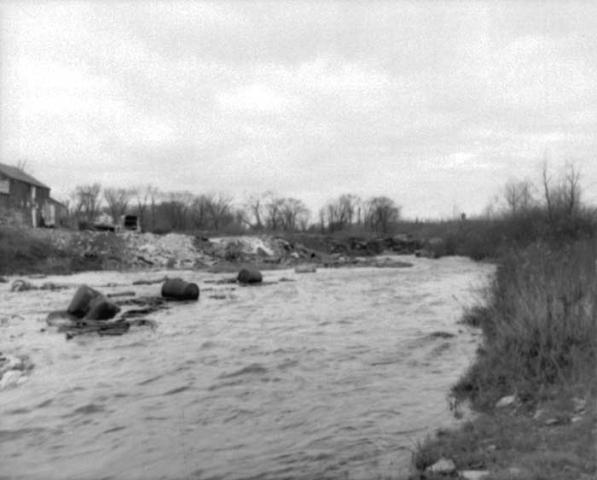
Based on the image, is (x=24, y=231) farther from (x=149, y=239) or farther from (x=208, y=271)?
(x=208, y=271)

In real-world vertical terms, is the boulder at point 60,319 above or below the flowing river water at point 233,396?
above

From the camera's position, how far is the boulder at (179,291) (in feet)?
67.6

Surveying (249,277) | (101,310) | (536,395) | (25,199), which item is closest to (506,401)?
(536,395)

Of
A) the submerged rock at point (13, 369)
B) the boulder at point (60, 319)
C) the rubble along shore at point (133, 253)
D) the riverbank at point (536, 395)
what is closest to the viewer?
the riverbank at point (536, 395)

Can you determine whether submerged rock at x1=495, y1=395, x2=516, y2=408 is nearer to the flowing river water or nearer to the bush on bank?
the bush on bank

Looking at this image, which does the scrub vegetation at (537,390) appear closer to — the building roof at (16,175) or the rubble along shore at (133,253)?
the rubble along shore at (133,253)

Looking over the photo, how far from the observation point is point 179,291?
20609 mm

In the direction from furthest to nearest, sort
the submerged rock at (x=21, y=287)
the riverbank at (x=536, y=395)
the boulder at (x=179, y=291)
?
the submerged rock at (x=21, y=287), the boulder at (x=179, y=291), the riverbank at (x=536, y=395)

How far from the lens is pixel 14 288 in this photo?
23.9 meters

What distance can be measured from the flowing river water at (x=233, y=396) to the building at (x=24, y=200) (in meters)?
38.7

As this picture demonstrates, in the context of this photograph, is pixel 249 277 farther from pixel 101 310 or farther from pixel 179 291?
pixel 101 310

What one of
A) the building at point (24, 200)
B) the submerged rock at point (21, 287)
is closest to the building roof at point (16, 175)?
the building at point (24, 200)

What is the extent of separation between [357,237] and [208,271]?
37.7 m

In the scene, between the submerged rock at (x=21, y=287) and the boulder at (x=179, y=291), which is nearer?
the boulder at (x=179, y=291)
